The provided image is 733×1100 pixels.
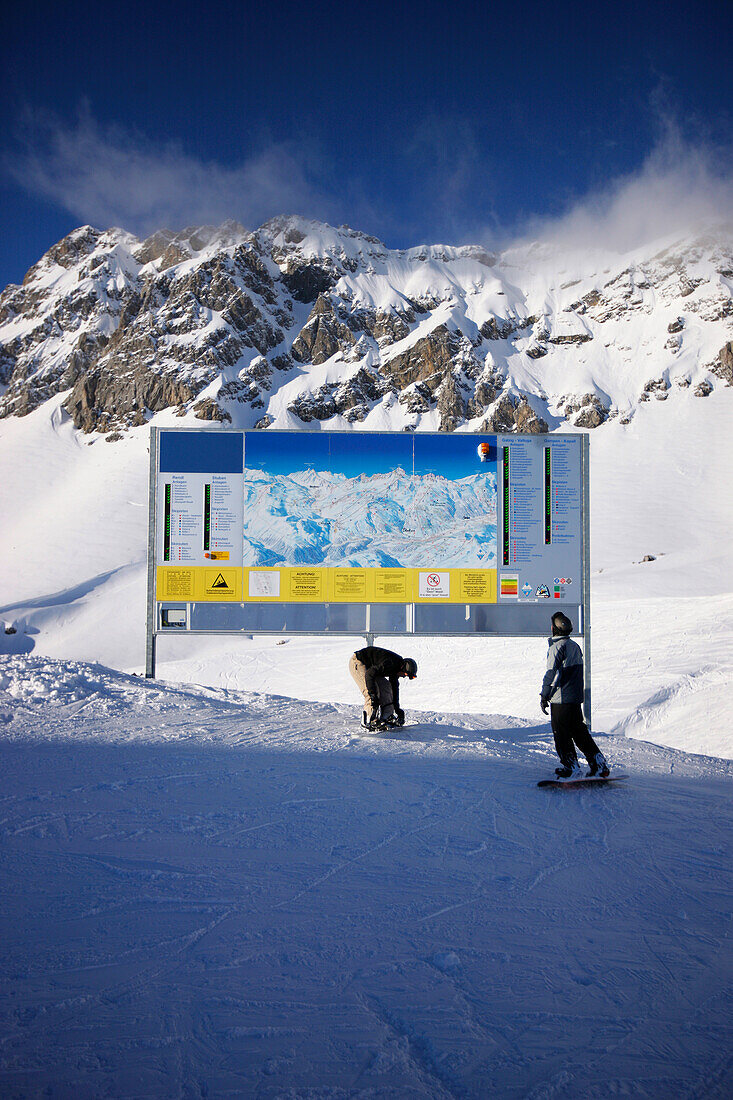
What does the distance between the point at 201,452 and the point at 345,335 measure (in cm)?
9667

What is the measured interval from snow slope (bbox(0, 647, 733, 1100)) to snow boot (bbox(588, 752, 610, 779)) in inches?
11.3

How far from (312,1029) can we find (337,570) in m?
7.37

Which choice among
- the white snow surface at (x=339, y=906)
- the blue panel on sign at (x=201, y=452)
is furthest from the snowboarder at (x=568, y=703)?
the blue panel on sign at (x=201, y=452)

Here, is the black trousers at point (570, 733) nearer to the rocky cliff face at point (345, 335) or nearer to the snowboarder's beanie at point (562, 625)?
the snowboarder's beanie at point (562, 625)

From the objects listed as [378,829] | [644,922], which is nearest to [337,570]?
[378,829]

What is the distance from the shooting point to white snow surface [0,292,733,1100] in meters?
2.38

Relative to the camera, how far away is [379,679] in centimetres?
785

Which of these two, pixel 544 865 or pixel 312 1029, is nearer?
pixel 312 1029

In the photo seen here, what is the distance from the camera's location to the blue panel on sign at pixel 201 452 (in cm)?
978

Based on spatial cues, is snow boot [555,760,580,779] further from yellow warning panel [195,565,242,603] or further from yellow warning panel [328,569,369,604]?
yellow warning panel [195,565,242,603]

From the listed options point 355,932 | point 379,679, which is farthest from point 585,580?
point 355,932

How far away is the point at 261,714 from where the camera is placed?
8562mm

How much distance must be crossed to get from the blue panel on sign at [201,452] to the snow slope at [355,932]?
191 inches

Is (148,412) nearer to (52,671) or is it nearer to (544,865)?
(52,671)
